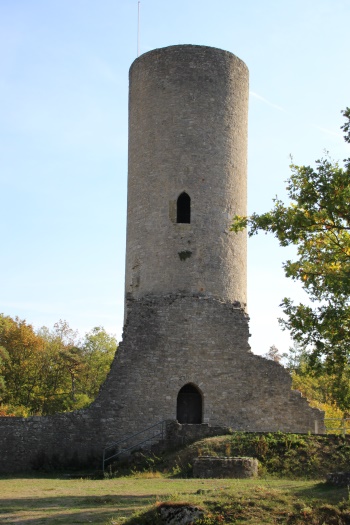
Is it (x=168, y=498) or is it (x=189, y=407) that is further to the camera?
(x=189, y=407)

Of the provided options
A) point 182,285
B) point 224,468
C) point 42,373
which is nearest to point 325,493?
point 224,468

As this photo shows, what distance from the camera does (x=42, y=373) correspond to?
46938 mm

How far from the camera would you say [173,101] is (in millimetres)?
25328

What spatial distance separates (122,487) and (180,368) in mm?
7291

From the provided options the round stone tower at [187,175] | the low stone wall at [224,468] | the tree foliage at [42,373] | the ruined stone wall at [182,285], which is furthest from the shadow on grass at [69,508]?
the tree foliage at [42,373]

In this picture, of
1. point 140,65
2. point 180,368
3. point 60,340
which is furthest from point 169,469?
point 60,340

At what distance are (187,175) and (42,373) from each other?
25.7 m

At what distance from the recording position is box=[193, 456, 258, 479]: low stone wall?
672 inches

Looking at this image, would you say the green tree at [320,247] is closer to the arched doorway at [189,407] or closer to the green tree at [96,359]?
the arched doorway at [189,407]

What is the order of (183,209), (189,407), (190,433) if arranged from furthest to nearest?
1. (183,209)
2. (189,407)
3. (190,433)

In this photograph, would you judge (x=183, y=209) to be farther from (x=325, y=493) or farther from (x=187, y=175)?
(x=325, y=493)

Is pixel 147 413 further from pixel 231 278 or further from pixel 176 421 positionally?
pixel 231 278

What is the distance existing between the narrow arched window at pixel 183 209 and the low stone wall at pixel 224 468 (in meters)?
9.33

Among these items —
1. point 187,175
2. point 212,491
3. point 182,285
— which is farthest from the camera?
point 187,175
